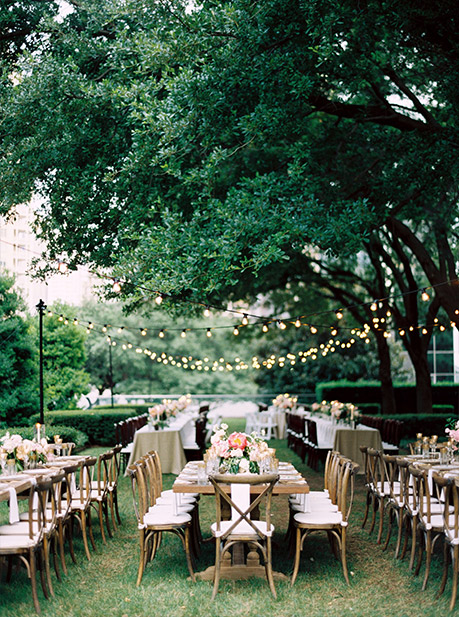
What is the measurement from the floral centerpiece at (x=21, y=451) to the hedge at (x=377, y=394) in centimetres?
1911

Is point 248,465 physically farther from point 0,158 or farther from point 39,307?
point 39,307

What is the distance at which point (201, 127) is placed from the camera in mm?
9633

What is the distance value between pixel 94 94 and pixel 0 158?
1603mm

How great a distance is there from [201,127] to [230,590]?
573cm

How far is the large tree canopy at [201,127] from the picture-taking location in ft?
30.6

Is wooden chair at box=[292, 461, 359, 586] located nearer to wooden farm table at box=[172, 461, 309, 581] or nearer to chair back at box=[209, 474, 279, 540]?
wooden farm table at box=[172, 461, 309, 581]

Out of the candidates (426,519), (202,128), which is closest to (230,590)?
(426,519)

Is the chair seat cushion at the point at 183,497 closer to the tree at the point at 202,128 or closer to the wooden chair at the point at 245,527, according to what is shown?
the wooden chair at the point at 245,527

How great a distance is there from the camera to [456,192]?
13109mm

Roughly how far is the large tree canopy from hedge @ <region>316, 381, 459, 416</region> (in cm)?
1545

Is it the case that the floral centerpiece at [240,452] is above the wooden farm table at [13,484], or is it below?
above

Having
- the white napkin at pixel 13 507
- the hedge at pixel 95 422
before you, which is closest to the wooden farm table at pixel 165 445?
the hedge at pixel 95 422

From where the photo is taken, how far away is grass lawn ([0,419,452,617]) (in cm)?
584

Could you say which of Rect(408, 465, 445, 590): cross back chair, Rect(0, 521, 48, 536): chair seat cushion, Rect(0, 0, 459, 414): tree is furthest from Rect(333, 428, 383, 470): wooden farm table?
Rect(0, 521, 48, 536): chair seat cushion
